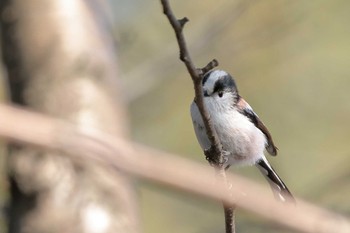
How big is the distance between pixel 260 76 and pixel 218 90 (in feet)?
13.4

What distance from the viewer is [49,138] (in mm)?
687

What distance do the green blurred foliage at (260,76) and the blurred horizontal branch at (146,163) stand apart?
3.35m

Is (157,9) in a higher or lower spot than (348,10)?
lower

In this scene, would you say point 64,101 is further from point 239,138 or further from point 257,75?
Result: point 257,75

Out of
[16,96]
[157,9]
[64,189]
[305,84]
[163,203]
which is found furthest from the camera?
[163,203]

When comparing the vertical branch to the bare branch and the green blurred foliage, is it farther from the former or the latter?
the green blurred foliage

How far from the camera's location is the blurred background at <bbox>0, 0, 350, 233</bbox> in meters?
4.79

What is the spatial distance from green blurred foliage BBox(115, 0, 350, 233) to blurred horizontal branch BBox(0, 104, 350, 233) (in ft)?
11.0

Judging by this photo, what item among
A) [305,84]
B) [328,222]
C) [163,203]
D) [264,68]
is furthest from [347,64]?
[328,222]

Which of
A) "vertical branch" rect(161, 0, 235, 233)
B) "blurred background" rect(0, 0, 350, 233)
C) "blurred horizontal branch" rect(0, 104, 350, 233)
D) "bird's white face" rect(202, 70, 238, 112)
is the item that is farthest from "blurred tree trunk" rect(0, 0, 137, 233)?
"blurred horizontal branch" rect(0, 104, 350, 233)

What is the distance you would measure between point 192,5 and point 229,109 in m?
3.55

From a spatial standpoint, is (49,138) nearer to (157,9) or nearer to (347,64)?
(157,9)

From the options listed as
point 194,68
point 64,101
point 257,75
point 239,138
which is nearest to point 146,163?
point 194,68

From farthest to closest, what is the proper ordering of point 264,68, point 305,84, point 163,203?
point 163,203
point 305,84
point 264,68
